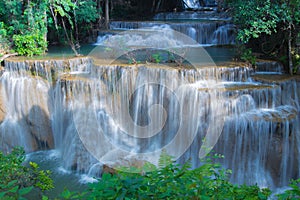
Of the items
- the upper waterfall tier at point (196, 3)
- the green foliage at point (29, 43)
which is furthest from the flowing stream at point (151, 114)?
the upper waterfall tier at point (196, 3)

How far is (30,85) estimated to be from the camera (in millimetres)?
9391

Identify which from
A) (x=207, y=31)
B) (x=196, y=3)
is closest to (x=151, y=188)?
(x=207, y=31)

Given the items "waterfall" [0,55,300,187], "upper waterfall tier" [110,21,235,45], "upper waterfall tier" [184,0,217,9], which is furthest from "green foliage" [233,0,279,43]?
"upper waterfall tier" [184,0,217,9]

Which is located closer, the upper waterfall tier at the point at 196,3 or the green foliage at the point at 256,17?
the green foliage at the point at 256,17

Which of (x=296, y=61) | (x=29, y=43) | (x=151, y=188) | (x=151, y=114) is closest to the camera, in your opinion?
(x=151, y=188)

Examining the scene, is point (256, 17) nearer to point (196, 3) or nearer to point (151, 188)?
point (151, 188)

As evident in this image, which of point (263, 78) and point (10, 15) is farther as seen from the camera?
point (10, 15)

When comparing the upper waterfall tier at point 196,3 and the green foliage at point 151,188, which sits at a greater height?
the upper waterfall tier at point 196,3

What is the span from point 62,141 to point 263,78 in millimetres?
5791

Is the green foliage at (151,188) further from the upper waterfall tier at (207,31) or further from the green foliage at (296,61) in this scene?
the upper waterfall tier at (207,31)

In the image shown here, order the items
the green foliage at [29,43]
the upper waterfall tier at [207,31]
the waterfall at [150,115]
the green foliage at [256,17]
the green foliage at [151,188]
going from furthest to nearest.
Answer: the upper waterfall tier at [207,31] → the green foliage at [29,43] → the green foliage at [256,17] → the waterfall at [150,115] → the green foliage at [151,188]

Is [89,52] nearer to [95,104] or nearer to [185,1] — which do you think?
[95,104]

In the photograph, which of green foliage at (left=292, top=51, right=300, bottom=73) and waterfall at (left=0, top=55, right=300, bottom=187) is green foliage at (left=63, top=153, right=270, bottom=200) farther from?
green foliage at (left=292, top=51, right=300, bottom=73)

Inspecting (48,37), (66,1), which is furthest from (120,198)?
(48,37)
